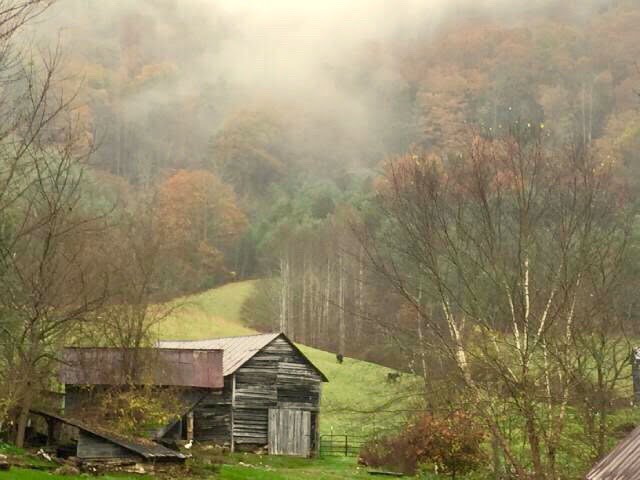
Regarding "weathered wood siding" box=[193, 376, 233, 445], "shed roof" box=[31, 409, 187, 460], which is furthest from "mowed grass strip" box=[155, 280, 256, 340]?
"shed roof" box=[31, 409, 187, 460]

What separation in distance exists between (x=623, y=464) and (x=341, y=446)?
3345cm

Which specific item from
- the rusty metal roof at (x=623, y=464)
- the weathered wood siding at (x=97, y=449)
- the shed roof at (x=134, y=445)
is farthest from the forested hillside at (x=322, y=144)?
the rusty metal roof at (x=623, y=464)

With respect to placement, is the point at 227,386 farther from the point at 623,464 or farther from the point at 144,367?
the point at 623,464

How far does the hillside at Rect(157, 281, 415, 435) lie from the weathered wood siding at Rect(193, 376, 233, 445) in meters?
4.29

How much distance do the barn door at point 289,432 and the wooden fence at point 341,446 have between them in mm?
1458

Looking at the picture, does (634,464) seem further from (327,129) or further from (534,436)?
(327,129)

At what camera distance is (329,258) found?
8844 cm

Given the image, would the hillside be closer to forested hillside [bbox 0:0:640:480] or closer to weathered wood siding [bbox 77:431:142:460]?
forested hillside [bbox 0:0:640:480]

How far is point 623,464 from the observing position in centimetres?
1351

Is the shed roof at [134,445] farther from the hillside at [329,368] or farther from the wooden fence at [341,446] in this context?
the wooden fence at [341,446]

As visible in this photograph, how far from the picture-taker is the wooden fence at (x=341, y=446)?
46062 mm

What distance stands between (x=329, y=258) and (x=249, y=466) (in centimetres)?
5239

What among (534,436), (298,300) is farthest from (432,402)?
(298,300)

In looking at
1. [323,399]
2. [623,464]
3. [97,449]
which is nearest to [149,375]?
[97,449]
